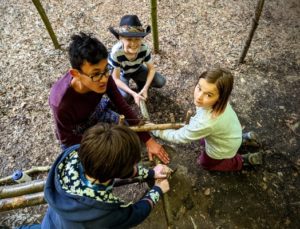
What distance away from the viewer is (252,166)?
315 centimetres

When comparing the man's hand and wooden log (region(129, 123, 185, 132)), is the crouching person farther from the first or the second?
the man's hand

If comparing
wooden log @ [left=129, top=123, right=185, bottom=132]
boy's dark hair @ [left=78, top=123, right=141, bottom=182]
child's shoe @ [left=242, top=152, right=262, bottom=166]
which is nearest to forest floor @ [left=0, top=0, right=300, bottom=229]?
child's shoe @ [left=242, top=152, right=262, bottom=166]

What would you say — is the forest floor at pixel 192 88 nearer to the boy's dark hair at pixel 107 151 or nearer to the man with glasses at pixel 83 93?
the man with glasses at pixel 83 93

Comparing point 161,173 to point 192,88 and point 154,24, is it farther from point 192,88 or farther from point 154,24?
point 154,24

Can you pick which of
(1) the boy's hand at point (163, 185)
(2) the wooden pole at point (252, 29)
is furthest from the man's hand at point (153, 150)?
(2) the wooden pole at point (252, 29)

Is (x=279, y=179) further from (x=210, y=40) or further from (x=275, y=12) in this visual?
(x=275, y=12)

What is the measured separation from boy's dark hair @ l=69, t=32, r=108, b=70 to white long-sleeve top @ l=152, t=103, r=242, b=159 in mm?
980

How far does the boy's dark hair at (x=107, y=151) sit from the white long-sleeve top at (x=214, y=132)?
974mm

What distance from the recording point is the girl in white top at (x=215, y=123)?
7.82ft

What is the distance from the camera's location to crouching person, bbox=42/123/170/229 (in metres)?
1.64

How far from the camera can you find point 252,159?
305 cm

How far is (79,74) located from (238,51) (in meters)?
2.77

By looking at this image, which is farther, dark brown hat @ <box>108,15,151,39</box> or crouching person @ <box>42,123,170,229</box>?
dark brown hat @ <box>108,15,151,39</box>

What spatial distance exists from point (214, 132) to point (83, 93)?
46.7 inches
